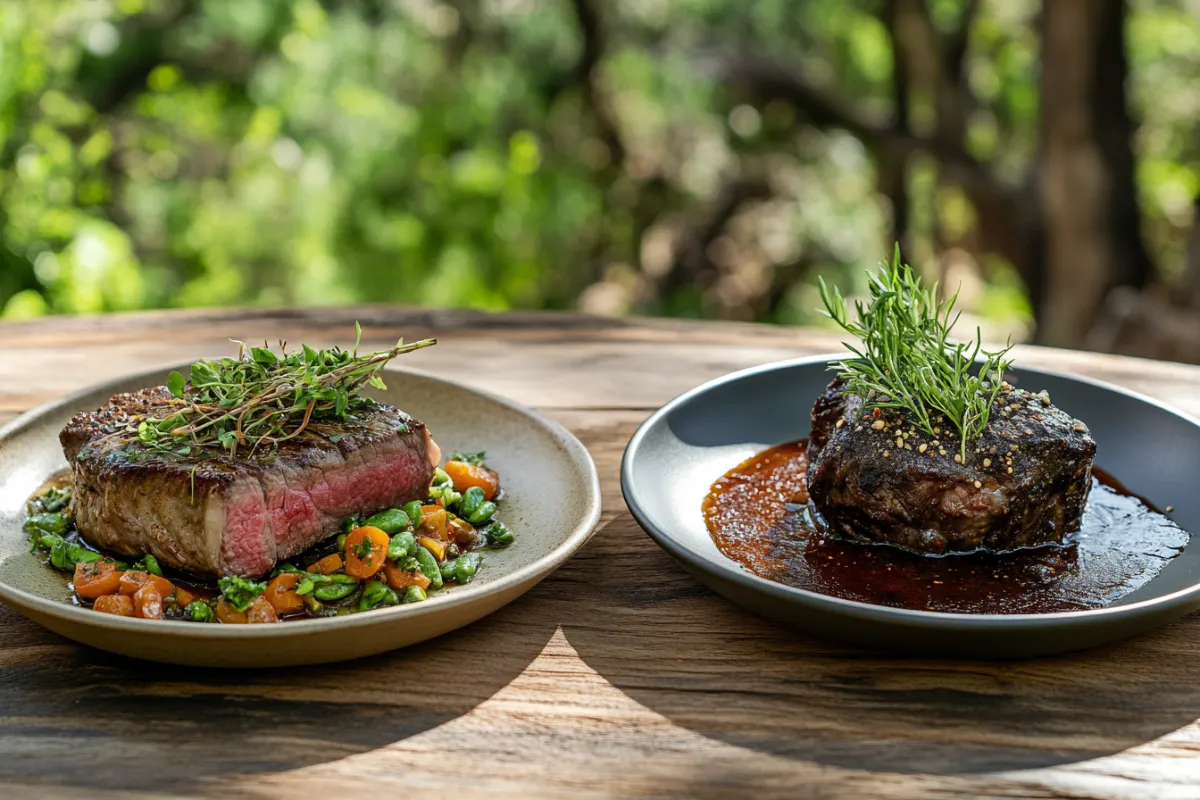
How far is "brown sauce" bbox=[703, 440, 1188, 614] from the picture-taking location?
73.5 inches

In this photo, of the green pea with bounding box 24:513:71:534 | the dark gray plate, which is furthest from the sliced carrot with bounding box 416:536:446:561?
the green pea with bounding box 24:513:71:534

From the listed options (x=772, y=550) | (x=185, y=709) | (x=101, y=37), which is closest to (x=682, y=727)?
(x=772, y=550)

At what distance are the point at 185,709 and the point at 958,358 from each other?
1428 millimetres

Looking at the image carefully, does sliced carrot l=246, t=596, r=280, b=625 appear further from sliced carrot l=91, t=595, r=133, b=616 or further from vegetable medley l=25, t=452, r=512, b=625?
sliced carrot l=91, t=595, r=133, b=616

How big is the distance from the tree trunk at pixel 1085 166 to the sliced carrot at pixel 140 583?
533cm

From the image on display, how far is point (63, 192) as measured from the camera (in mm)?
5828

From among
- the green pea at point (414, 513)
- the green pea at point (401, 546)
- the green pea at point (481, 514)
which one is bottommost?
the green pea at point (481, 514)

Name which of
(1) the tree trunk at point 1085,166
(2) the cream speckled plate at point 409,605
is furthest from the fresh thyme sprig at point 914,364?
(1) the tree trunk at point 1085,166

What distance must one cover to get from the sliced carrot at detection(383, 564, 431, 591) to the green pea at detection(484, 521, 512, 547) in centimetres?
22

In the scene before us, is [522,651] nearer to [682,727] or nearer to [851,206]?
[682,727]

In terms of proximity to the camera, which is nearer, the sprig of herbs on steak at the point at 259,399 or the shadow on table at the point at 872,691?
the shadow on table at the point at 872,691

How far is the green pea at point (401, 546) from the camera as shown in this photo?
1892mm

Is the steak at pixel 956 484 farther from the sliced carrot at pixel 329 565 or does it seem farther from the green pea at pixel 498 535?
the sliced carrot at pixel 329 565

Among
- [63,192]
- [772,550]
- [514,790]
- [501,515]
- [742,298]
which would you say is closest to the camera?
[514,790]
